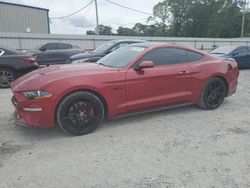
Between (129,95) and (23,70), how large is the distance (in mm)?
4850

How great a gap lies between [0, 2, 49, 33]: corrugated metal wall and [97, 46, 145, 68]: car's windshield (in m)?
26.0

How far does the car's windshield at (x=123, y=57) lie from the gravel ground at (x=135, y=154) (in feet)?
3.56

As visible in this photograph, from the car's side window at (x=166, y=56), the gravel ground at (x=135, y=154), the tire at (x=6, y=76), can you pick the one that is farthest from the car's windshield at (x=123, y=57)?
the tire at (x=6, y=76)

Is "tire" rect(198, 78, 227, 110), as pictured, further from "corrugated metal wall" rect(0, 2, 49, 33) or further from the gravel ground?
"corrugated metal wall" rect(0, 2, 49, 33)

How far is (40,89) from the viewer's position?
3914mm

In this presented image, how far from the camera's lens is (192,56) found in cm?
545

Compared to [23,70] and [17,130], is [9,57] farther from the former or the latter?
[17,130]

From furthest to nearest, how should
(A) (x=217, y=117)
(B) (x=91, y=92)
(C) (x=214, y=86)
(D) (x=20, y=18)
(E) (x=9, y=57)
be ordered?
(D) (x=20, y=18)
(E) (x=9, y=57)
(C) (x=214, y=86)
(A) (x=217, y=117)
(B) (x=91, y=92)

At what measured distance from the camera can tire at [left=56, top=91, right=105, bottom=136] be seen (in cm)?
405

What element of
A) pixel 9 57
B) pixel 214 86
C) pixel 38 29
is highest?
pixel 38 29

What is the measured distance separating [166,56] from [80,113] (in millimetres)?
2093

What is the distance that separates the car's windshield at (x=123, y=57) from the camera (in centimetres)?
482

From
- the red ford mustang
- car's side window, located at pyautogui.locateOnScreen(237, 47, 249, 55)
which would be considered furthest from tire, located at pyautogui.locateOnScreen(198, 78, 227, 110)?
car's side window, located at pyautogui.locateOnScreen(237, 47, 249, 55)

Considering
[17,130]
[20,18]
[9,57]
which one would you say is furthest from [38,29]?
[17,130]
